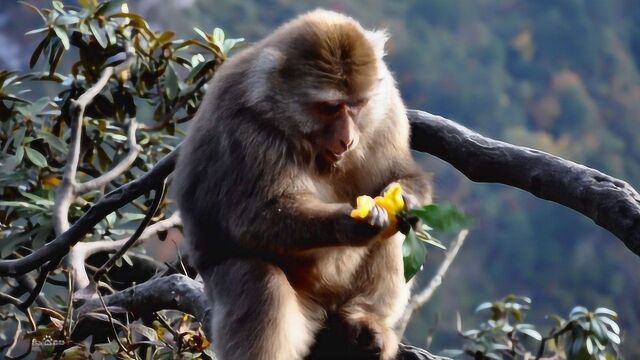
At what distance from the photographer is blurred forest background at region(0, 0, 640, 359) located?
11.0m

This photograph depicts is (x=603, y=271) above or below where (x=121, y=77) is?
below

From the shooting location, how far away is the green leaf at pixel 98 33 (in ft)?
16.6

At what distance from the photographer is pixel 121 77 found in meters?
5.32

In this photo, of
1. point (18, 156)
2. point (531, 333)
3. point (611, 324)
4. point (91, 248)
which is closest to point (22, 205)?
point (18, 156)

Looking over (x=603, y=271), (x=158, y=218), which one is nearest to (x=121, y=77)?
(x=158, y=218)

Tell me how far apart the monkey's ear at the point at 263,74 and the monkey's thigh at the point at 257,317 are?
660mm

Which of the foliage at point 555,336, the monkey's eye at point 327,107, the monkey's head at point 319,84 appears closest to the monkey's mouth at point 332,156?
the monkey's head at point 319,84

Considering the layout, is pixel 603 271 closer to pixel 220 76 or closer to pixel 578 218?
pixel 578 218

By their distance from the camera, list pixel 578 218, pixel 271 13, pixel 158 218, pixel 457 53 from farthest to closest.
Result: pixel 457 53 < pixel 578 218 < pixel 271 13 < pixel 158 218

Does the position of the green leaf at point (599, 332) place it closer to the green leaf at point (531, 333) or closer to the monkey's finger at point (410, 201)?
the green leaf at point (531, 333)

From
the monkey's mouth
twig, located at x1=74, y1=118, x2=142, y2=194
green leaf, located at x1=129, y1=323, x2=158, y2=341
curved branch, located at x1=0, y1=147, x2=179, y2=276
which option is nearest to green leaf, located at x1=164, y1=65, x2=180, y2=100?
twig, located at x1=74, y1=118, x2=142, y2=194

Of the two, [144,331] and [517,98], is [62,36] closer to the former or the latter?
[144,331]

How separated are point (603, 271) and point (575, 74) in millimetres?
3448

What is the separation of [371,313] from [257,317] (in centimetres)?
56
